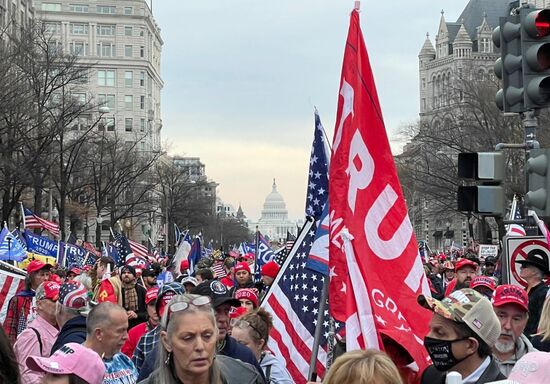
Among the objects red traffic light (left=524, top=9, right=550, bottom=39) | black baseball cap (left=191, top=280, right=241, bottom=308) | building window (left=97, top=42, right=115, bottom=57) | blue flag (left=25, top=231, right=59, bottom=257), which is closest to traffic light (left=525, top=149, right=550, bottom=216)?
red traffic light (left=524, top=9, right=550, bottom=39)

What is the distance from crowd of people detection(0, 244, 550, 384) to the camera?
445 cm

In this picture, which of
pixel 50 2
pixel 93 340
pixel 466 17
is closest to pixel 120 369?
pixel 93 340

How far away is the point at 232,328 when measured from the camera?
7.89m

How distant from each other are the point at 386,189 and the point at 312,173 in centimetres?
179

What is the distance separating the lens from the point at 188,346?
506 cm

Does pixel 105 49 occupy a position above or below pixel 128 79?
above

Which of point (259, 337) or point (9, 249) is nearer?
point (259, 337)

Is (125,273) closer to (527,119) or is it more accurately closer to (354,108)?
(527,119)

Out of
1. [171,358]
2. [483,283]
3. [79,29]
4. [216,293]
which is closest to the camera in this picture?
[171,358]

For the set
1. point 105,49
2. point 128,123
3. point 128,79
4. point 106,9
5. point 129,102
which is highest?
point 106,9

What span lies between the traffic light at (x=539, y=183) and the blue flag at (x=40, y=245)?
16992 mm

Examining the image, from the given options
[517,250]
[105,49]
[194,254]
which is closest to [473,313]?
[517,250]

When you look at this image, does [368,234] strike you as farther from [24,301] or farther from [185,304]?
[24,301]

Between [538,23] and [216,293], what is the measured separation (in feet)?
12.2
